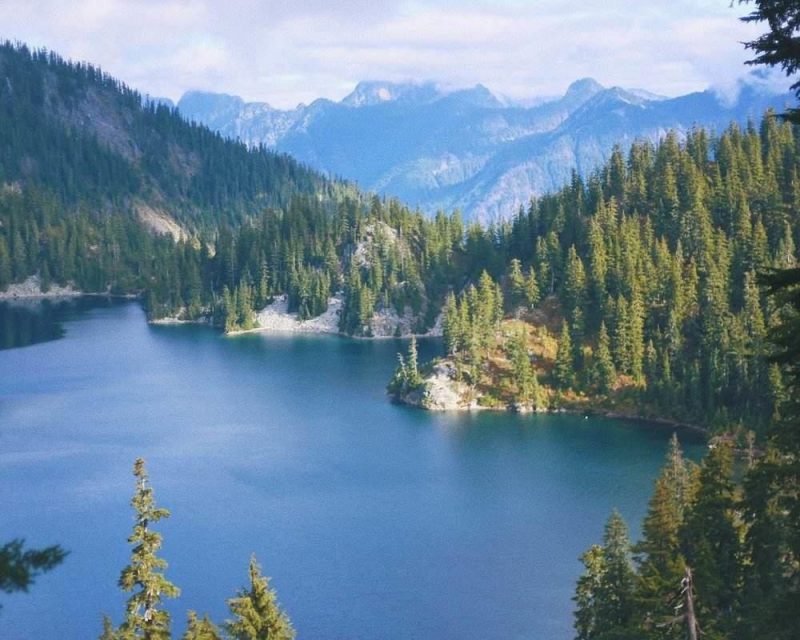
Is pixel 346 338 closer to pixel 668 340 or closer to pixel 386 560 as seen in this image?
pixel 668 340

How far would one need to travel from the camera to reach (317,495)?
92.6 m

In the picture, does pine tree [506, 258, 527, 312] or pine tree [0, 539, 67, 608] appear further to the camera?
pine tree [506, 258, 527, 312]

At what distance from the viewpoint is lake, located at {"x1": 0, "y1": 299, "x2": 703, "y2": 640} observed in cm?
6725

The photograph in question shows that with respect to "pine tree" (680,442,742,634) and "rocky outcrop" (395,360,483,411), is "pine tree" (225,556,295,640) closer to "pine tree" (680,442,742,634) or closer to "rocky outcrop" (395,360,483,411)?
"pine tree" (680,442,742,634)

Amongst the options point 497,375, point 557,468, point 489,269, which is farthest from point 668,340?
point 489,269

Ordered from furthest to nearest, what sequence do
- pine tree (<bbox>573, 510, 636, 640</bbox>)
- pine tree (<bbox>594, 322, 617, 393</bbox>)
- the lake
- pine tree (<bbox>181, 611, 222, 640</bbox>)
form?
pine tree (<bbox>594, 322, 617, 393</bbox>) < the lake < pine tree (<bbox>573, 510, 636, 640</bbox>) < pine tree (<bbox>181, 611, 222, 640</bbox>)

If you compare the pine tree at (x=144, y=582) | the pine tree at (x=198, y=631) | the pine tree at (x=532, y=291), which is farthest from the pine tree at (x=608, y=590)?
the pine tree at (x=532, y=291)

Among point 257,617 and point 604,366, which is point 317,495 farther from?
point 257,617

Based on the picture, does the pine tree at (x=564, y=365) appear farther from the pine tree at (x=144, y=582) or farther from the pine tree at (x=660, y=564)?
the pine tree at (x=144, y=582)

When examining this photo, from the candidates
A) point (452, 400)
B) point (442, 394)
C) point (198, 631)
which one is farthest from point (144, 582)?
point (442, 394)

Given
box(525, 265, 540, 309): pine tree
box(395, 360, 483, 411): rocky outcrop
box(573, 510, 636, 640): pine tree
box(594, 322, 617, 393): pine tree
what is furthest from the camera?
box(525, 265, 540, 309): pine tree

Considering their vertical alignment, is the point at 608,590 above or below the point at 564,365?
below

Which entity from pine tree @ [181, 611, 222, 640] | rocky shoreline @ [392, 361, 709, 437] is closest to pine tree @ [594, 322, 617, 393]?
rocky shoreline @ [392, 361, 709, 437]

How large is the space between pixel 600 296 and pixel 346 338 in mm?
65726
